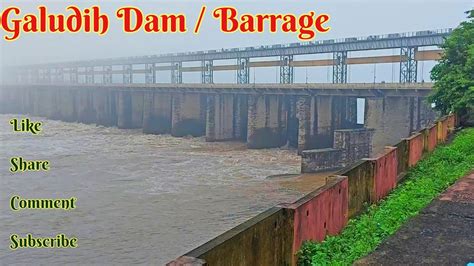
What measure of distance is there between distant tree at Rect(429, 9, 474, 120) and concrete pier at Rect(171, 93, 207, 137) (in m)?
34.3

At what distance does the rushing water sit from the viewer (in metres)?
15.1

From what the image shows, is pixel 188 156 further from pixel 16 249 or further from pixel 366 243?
pixel 366 243

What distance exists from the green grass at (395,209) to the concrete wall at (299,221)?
18cm

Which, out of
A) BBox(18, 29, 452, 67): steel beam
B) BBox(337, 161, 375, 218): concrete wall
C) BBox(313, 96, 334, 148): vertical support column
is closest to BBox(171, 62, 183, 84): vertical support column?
BBox(18, 29, 452, 67): steel beam

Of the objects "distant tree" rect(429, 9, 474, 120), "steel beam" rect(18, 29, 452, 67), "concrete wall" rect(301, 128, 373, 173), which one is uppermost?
"steel beam" rect(18, 29, 452, 67)

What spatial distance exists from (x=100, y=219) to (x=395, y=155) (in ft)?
39.3

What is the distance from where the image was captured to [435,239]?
540 centimetres

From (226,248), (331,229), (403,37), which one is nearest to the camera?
(226,248)

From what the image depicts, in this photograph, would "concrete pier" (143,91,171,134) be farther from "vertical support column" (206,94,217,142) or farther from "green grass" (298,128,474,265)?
"green grass" (298,128,474,265)

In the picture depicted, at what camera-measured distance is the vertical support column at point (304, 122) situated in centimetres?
3725

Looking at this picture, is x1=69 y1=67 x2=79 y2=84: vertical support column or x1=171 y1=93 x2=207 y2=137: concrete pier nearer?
x1=171 y1=93 x2=207 y2=137: concrete pier

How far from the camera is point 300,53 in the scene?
44.8 metres

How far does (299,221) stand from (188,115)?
4799cm

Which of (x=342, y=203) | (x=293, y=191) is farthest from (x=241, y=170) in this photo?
(x=342, y=203)
